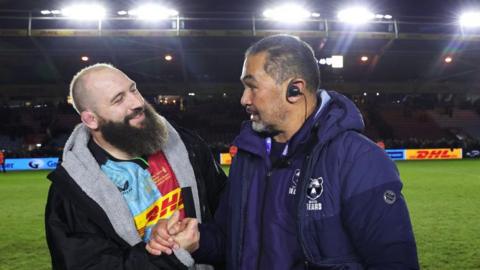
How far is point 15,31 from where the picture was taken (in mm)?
26000

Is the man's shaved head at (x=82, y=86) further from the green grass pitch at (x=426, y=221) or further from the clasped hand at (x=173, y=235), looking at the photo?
the green grass pitch at (x=426, y=221)

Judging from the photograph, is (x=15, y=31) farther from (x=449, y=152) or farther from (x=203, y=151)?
(x=203, y=151)

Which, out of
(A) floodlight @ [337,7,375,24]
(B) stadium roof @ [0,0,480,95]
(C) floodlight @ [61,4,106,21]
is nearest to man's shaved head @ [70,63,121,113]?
(B) stadium roof @ [0,0,480,95]

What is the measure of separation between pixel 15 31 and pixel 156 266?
1079 inches

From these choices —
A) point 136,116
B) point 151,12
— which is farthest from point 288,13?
point 136,116

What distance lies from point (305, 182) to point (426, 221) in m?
7.57

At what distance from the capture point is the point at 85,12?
2628 centimetres

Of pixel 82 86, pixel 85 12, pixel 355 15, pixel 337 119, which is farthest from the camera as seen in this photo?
pixel 355 15

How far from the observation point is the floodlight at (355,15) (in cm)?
2777

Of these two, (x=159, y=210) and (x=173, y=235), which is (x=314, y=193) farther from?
(x=159, y=210)

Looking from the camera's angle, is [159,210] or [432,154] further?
[432,154]

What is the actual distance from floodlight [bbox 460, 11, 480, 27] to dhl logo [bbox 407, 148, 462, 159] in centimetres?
852

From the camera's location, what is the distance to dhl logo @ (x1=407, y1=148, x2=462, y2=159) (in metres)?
25.6

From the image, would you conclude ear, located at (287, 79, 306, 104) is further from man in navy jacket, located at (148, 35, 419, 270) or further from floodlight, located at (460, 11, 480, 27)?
floodlight, located at (460, 11, 480, 27)
